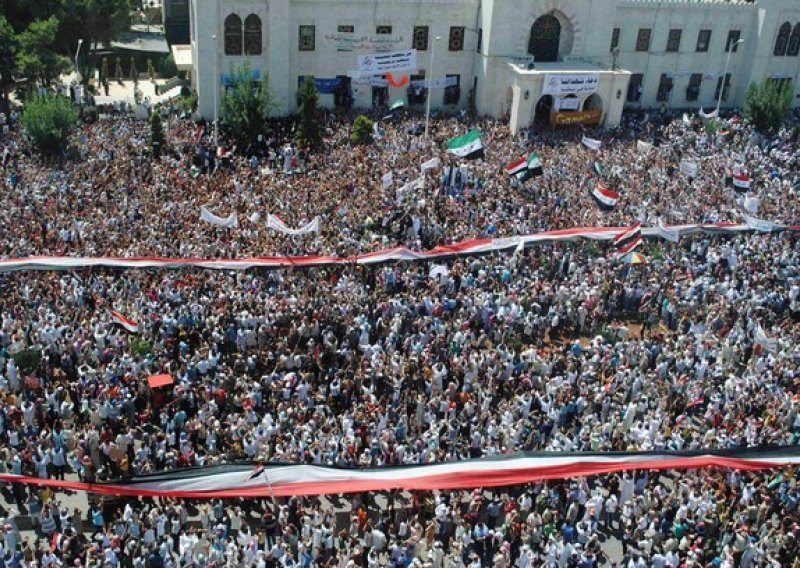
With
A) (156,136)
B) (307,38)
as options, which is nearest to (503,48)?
(307,38)

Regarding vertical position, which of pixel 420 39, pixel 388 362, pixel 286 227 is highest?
pixel 420 39

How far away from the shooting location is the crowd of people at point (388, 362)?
16.8 metres

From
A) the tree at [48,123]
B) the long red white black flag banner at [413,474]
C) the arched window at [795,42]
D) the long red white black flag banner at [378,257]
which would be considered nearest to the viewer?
the long red white black flag banner at [413,474]

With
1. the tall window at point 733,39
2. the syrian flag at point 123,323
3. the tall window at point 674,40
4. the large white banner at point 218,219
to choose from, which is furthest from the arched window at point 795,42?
the syrian flag at point 123,323

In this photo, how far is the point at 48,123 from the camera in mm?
34562

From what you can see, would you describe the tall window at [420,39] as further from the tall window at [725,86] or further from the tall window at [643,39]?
the tall window at [725,86]

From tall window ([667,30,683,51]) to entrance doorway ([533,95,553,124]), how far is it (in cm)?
961

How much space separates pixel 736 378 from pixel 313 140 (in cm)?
2140

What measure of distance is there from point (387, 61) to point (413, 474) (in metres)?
30.0

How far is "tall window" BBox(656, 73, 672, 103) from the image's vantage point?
1887 inches

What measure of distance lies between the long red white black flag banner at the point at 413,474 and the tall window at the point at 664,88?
33.7m

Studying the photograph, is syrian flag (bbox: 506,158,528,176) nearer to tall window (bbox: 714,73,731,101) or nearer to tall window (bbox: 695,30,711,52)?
tall window (bbox: 695,30,711,52)

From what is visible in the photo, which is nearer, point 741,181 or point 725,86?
point 741,181

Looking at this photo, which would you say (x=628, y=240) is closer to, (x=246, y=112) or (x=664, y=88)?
(x=246, y=112)
